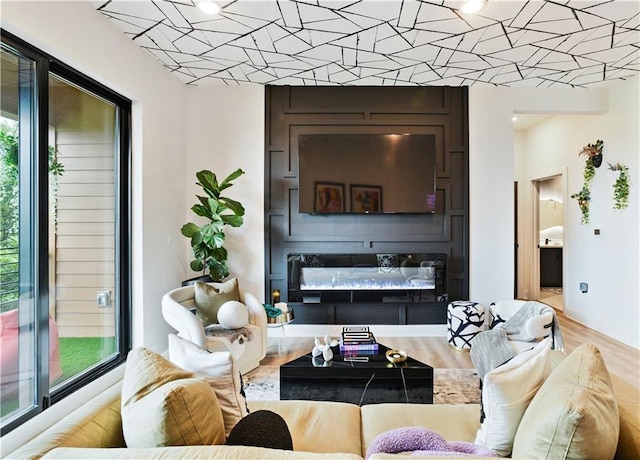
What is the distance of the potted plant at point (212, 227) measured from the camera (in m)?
3.62

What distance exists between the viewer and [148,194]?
3352mm

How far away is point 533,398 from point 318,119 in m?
3.60

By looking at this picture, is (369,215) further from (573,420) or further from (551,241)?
(551,241)

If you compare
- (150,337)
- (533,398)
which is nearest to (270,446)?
(533,398)

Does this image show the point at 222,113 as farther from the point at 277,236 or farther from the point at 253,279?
the point at 253,279

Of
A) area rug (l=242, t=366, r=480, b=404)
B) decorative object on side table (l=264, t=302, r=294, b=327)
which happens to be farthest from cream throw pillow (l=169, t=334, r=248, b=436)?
decorative object on side table (l=264, t=302, r=294, b=327)

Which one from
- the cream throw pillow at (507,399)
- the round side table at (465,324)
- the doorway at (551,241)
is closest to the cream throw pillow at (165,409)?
the cream throw pillow at (507,399)

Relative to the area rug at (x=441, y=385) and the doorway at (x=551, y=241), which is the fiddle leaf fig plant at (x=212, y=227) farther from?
the doorway at (x=551, y=241)

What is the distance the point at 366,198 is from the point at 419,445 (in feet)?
10.3

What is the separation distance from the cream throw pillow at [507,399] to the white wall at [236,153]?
10.7ft

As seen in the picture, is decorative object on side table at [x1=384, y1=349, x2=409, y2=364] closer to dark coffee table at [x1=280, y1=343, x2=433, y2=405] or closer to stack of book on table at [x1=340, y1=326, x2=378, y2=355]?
dark coffee table at [x1=280, y1=343, x2=433, y2=405]

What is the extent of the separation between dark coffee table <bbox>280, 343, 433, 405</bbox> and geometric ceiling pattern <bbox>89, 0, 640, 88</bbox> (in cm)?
251

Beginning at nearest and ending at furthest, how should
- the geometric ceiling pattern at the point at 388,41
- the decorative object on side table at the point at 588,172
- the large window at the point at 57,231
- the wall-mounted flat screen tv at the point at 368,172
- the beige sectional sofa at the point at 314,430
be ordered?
the beige sectional sofa at the point at 314,430, the large window at the point at 57,231, the geometric ceiling pattern at the point at 388,41, the wall-mounted flat screen tv at the point at 368,172, the decorative object on side table at the point at 588,172

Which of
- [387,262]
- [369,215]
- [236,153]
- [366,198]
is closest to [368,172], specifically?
[366,198]
